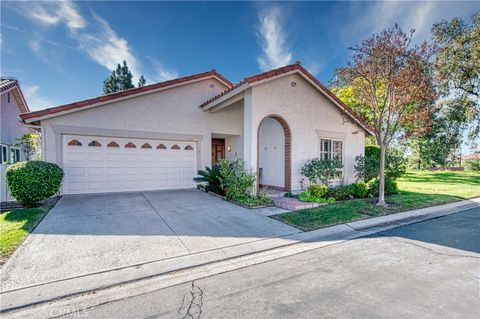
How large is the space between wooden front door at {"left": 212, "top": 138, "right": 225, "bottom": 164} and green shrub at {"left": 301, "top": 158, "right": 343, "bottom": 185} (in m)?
5.73

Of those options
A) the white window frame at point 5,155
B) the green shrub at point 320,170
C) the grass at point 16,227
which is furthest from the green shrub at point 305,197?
the white window frame at point 5,155

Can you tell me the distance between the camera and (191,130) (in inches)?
480

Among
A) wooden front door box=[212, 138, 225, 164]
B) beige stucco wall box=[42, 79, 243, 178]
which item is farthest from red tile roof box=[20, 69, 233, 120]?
wooden front door box=[212, 138, 225, 164]

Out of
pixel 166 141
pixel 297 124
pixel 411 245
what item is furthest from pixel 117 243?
pixel 297 124

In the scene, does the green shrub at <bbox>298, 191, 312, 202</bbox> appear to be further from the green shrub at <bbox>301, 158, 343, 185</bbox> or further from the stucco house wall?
the stucco house wall

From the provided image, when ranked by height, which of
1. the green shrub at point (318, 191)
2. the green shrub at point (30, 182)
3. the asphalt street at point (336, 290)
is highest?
the green shrub at point (30, 182)

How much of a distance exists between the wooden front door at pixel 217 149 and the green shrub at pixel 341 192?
270 inches

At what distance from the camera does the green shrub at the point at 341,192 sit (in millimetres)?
9719

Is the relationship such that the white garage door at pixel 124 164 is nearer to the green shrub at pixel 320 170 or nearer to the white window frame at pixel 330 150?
A: the green shrub at pixel 320 170

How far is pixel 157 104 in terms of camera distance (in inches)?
452

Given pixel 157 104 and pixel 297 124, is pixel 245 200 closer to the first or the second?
pixel 297 124

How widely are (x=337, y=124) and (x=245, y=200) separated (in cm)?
671

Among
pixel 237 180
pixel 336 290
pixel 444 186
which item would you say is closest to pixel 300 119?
pixel 237 180

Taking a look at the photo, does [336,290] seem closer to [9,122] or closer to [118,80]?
[9,122]
